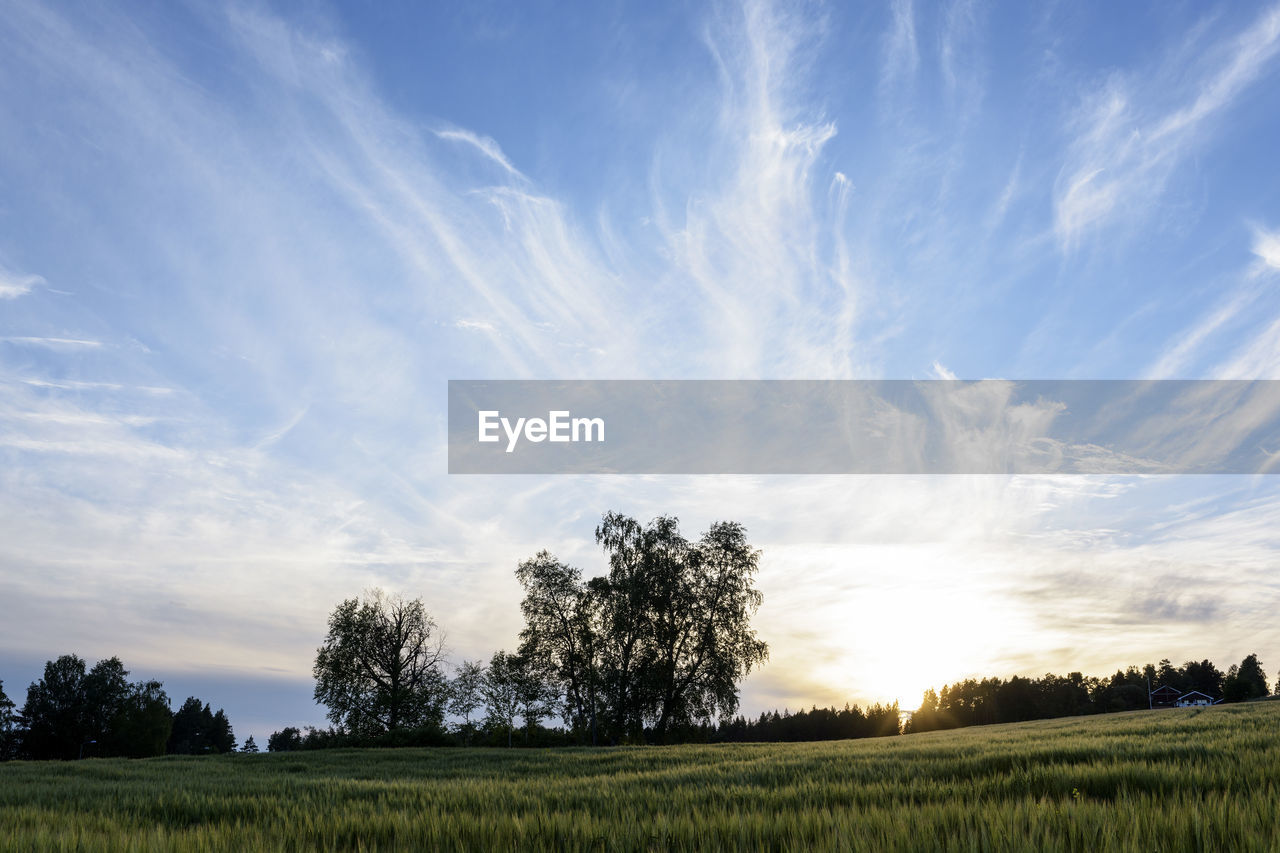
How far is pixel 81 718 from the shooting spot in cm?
9462

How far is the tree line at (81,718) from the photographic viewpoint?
307 ft

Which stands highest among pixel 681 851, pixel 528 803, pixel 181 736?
pixel 681 851

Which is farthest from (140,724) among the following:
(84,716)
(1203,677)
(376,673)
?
(1203,677)

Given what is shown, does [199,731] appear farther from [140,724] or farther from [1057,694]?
[1057,694]

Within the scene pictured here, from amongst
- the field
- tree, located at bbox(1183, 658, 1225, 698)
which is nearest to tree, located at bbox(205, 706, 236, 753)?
the field

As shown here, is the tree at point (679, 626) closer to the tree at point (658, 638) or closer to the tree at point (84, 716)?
the tree at point (658, 638)

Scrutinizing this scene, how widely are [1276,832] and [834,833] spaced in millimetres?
1850

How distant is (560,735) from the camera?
2146 inches

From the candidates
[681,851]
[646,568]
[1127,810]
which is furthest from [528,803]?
[646,568]

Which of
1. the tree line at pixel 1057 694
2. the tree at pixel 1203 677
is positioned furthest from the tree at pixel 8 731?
the tree at pixel 1203 677

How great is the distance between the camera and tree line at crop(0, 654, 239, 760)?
93.7 meters

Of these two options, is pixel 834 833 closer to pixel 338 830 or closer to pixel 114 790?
pixel 338 830

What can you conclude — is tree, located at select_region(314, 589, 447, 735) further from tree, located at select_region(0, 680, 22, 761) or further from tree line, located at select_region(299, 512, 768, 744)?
tree, located at select_region(0, 680, 22, 761)

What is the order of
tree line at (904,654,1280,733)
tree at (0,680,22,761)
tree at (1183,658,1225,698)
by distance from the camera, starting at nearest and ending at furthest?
tree at (0,680,22,761), tree line at (904,654,1280,733), tree at (1183,658,1225,698)
